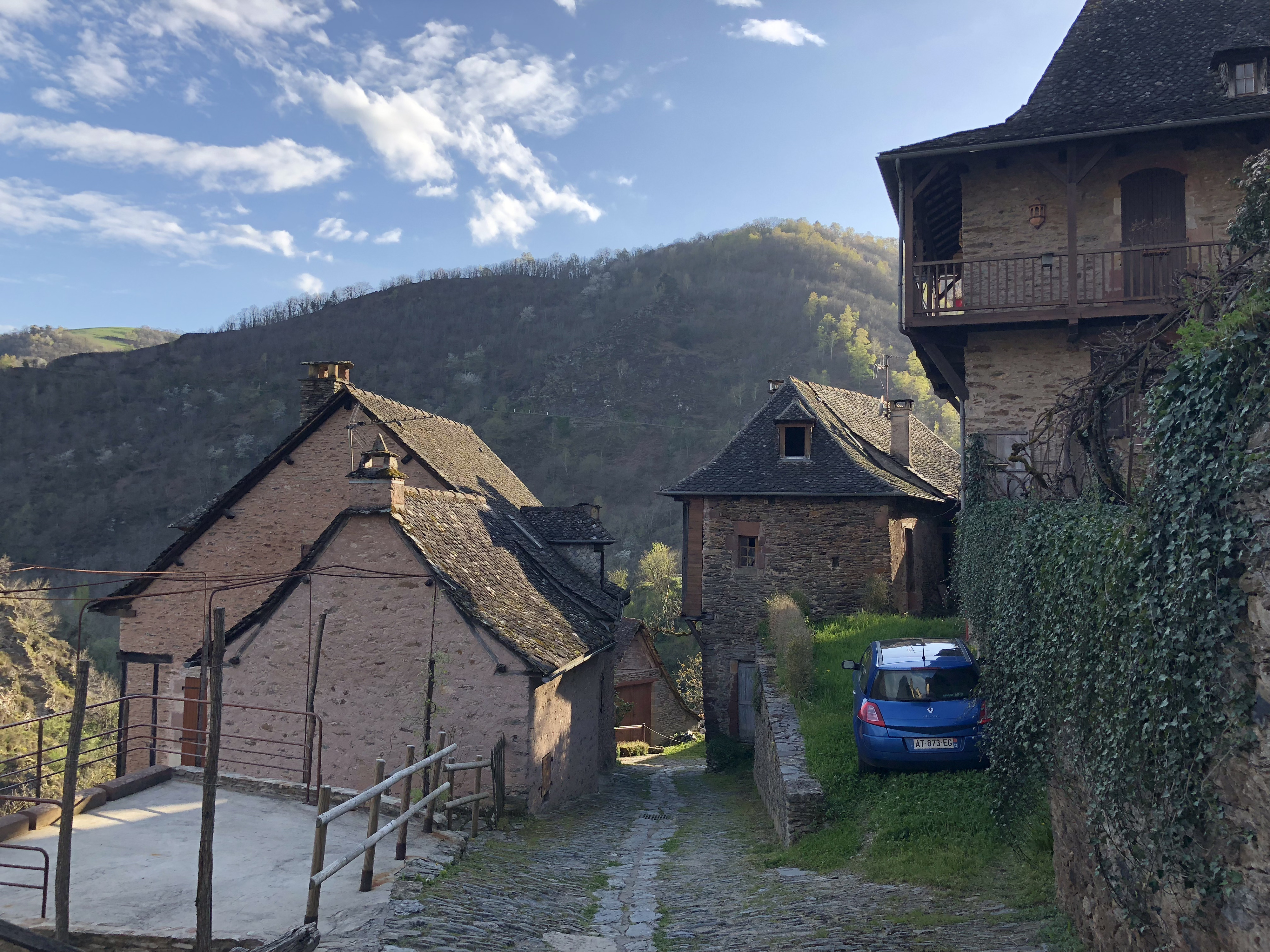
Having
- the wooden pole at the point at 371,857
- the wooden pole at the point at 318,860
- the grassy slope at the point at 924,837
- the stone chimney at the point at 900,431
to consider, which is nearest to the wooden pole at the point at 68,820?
the wooden pole at the point at 318,860

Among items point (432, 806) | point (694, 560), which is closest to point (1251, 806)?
point (432, 806)

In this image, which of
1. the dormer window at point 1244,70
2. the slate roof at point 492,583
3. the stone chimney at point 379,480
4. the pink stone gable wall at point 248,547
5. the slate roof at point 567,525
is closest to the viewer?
the slate roof at point 492,583

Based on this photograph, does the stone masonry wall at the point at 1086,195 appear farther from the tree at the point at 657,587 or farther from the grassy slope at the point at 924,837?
the tree at the point at 657,587

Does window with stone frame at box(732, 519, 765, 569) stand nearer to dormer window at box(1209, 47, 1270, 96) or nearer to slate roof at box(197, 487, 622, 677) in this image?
slate roof at box(197, 487, 622, 677)

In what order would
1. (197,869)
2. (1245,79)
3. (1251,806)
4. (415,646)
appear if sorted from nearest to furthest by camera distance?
(1251,806), (197,869), (415,646), (1245,79)

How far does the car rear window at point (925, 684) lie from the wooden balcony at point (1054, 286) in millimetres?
7208

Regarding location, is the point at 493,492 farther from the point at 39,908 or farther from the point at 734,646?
the point at 39,908

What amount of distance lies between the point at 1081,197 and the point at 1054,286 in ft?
5.72

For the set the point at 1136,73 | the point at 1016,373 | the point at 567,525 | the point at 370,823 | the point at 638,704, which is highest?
the point at 1136,73

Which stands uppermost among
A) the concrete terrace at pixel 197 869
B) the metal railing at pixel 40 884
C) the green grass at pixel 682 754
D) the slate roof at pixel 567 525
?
the slate roof at pixel 567 525

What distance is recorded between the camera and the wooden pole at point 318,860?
6645mm

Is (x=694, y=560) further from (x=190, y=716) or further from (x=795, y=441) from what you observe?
(x=190, y=716)

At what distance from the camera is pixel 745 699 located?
22281 mm

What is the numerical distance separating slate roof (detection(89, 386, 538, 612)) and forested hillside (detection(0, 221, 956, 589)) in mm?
39658
